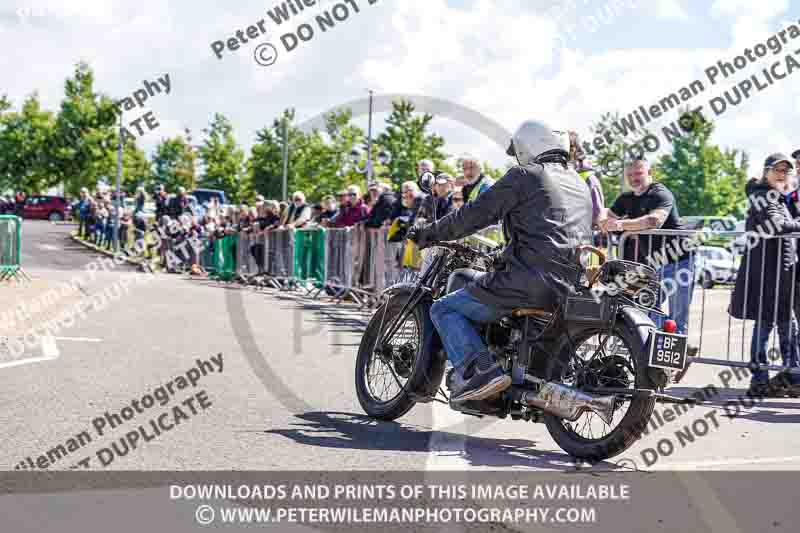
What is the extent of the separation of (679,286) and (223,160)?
69.4 meters

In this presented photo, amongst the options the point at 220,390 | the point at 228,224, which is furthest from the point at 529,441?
the point at 228,224

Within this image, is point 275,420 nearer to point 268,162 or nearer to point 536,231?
point 536,231

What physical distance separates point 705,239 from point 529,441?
380 cm

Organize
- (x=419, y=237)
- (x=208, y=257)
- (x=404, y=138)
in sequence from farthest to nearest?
1. (x=404, y=138)
2. (x=208, y=257)
3. (x=419, y=237)

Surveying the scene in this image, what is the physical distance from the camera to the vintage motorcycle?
491 cm

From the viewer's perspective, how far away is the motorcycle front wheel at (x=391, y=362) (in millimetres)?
5914

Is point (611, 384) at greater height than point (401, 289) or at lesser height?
lesser

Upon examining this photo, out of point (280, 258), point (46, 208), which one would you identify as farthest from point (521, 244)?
point (46, 208)

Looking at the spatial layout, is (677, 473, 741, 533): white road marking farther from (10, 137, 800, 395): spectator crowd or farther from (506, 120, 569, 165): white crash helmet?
(10, 137, 800, 395): spectator crowd

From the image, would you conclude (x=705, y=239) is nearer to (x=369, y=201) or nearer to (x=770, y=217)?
(x=770, y=217)

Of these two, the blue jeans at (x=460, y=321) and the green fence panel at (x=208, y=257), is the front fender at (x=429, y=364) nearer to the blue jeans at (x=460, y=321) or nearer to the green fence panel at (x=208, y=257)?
the blue jeans at (x=460, y=321)

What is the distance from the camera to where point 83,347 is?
31.1 ft

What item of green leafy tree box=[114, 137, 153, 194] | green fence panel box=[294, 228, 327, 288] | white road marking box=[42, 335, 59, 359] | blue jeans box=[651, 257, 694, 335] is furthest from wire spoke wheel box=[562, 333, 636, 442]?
green leafy tree box=[114, 137, 153, 194]

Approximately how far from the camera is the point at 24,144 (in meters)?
63.6
